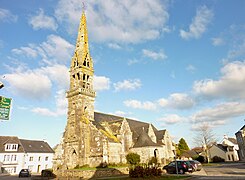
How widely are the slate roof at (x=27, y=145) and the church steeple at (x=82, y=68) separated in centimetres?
2133

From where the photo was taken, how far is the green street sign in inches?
427

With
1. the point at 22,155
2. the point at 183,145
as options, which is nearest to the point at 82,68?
the point at 22,155

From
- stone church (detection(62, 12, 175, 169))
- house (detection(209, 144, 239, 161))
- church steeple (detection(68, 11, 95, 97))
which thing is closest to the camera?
stone church (detection(62, 12, 175, 169))

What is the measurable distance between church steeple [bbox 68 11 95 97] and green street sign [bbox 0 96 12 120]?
88.2ft

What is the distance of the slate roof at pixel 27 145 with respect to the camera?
4838cm

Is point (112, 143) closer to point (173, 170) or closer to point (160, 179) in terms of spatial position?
point (173, 170)

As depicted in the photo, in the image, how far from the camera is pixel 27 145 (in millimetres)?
53406

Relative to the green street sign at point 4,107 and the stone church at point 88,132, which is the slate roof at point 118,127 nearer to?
the stone church at point 88,132

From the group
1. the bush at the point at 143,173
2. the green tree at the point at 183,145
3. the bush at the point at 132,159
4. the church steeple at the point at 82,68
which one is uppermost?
the church steeple at the point at 82,68

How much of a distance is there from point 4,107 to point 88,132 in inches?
1027

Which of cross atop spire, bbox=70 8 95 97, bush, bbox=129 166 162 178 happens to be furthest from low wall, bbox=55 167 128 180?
cross atop spire, bbox=70 8 95 97

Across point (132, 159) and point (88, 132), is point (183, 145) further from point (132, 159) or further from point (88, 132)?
point (88, 132)

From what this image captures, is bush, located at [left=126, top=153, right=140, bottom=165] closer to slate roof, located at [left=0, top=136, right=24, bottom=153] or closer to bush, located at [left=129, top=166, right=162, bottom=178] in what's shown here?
bush, located at [left=129, top=166, right=162, bottom=178]

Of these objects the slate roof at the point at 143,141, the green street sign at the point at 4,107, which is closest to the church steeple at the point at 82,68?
the slate roof at the point at 143,141
